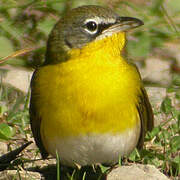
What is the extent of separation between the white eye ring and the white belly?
0.78m

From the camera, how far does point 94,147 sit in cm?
456

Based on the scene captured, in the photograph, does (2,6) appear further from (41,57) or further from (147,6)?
(147,6)

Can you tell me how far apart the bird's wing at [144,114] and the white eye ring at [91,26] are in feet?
2.25

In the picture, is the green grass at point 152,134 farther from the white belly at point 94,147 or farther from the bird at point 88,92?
the bird at point 88,92

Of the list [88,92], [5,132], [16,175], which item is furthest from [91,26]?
[5,132]

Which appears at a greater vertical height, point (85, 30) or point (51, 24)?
point (85, 30)

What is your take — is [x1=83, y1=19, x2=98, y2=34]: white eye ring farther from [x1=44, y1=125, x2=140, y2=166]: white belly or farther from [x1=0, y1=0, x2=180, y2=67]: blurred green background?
[x1=0, y1=0, x2=180, y2=67]: blurred green background

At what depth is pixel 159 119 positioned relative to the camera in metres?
5.99

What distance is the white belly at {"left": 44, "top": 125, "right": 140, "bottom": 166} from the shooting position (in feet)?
14.7

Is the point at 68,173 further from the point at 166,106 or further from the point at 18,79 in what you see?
the point at 18,79

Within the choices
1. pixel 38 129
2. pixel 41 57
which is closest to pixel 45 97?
pixel 38 129

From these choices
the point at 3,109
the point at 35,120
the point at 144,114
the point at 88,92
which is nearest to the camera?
the point at 88,92

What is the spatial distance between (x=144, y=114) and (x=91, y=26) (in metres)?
0.91

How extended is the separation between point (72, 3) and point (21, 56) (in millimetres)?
1016
